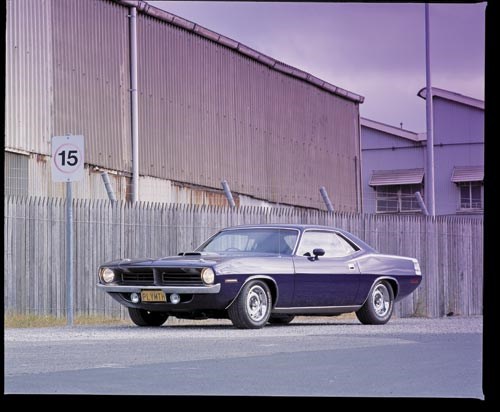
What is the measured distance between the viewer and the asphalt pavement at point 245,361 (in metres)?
8.09

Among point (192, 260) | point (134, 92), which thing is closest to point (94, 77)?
point (134, 92)

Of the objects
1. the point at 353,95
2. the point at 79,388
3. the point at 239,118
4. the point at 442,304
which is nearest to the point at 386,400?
the point at 79,388

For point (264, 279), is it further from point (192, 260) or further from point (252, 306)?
point (192, 260)

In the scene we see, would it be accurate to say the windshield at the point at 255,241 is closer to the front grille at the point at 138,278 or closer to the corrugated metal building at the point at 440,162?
the front grille at the point at 138,278

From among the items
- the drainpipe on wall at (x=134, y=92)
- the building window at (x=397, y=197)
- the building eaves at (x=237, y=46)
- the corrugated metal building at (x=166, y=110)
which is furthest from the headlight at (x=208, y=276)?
the building window at (x=397, y=197)

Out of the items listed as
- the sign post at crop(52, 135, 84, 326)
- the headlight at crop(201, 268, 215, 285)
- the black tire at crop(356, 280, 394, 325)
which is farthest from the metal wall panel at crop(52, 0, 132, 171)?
the headlight at crop(201, 268, 215, 285)

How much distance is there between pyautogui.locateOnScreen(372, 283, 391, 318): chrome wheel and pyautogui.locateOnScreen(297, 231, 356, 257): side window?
2.10 ft

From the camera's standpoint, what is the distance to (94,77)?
24625 mm

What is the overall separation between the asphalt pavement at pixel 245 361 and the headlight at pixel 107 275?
1.90ft

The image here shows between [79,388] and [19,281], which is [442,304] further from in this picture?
[79,388]

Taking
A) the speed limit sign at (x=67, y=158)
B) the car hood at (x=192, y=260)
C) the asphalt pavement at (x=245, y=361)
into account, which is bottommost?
the asphalt pavement at (x=245, y=361)

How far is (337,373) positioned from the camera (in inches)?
361

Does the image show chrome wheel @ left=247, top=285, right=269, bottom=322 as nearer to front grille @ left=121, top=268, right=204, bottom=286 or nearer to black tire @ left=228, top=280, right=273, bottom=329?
black tire @ left=228, top=280, right=273, bottom=329

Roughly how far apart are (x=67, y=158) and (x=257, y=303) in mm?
2993
